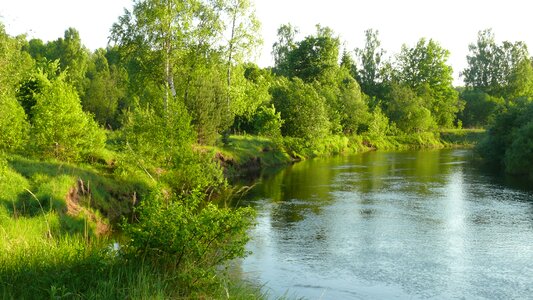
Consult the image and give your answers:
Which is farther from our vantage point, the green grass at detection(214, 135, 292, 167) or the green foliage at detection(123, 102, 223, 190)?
the green grass at detection(214, 135, 292, 167)

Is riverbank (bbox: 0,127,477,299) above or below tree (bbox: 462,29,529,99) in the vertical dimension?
below

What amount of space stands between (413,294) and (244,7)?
34.0 meters

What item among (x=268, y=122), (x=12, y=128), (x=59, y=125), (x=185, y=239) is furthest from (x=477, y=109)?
(x=185, y=239)

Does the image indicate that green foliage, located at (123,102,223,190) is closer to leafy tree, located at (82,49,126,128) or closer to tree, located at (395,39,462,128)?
leafy tree, located at (82,49,126,128)

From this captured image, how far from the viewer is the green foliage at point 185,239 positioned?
9797mm

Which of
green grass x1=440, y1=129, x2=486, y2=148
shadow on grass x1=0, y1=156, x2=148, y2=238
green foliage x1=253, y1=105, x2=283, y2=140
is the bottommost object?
shadow on grass x1=0, y1=156, x2=148, y2=238

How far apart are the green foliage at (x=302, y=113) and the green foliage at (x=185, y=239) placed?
48.5m

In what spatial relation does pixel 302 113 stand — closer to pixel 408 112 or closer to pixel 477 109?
pixel 408 112

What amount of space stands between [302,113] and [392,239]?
131ft

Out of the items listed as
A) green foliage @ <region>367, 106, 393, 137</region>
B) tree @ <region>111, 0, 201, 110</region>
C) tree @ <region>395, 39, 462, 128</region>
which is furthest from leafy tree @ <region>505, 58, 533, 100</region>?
tree @ <region>111, 0, 201, 110</region>

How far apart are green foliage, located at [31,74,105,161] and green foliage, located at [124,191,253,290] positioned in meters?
16.3

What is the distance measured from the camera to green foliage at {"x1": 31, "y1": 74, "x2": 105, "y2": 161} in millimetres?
24766

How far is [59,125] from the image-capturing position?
25000 millimetres

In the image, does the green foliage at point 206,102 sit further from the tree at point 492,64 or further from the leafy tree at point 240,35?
the tree at point 492,64
